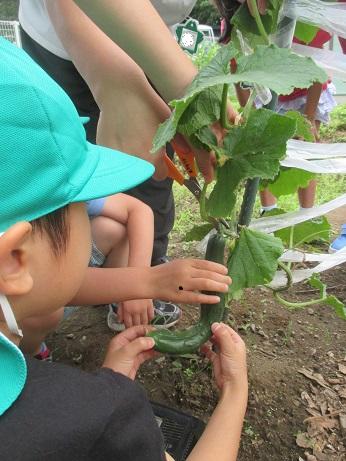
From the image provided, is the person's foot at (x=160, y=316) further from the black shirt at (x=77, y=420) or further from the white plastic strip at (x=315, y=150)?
the black shirt at (x=77, y=420)

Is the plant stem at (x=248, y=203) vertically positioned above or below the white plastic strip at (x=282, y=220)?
above

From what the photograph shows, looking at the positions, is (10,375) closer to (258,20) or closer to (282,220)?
(258,20)

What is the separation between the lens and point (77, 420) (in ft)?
2.08

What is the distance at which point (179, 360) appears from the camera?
1.47 metres

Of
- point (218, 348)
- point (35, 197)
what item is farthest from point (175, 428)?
point (35, 197)

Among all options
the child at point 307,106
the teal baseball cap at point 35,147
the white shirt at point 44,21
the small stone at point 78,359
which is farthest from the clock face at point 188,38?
the teal baseball cap at point 35,147

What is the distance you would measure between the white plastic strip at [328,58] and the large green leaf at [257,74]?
52cm

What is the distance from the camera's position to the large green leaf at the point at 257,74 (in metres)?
0.70

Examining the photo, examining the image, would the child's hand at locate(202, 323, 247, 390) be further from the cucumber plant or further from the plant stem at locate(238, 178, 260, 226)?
the plant stem at locate(238, 178, 260, 226)

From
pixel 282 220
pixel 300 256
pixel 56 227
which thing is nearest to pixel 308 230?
pixel 282 220

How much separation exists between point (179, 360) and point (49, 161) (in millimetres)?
966

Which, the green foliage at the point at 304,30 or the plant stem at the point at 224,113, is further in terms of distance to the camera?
the green foliage at the point at 304,30

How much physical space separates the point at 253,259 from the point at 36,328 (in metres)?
0.59

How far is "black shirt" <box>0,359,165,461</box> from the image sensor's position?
0.61 metres
